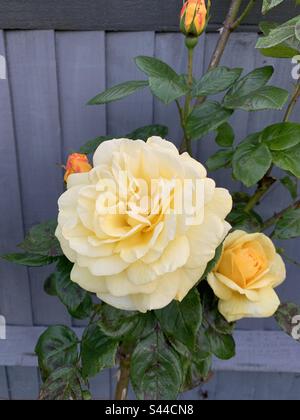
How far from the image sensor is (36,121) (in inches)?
43.4

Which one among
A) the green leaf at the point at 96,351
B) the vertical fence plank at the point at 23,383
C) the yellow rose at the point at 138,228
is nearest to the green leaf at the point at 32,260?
the green leaf at the point at 96,351

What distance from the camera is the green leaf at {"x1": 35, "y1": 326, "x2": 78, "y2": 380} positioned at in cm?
95

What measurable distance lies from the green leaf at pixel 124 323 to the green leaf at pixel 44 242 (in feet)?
0.48

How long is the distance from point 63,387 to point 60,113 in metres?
0.61

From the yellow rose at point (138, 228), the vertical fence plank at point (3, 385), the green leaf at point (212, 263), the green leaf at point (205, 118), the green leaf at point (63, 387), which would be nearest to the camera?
the yellow rose at point (138, 228)

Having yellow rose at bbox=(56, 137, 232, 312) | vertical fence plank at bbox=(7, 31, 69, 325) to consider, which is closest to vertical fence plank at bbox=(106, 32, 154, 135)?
vertical fence plank at bbox=(7, 31, 69, 325)

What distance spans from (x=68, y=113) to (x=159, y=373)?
2.06ft

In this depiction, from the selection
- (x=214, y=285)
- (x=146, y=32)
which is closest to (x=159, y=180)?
(x=214, y=285)

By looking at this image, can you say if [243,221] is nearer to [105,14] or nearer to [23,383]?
[105,14]

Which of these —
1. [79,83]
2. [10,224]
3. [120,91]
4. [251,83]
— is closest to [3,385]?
[10,224]

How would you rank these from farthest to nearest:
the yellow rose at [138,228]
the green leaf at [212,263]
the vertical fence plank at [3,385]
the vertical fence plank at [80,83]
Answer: the vertical fence plank at [3,385], the vertical fence plank at [80,83], the green leaf at [212,263], the yellow rose at [138,228]

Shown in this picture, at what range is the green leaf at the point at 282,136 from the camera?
779 millimetres

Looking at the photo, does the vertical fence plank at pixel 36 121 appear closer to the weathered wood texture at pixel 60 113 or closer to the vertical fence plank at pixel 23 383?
the weathered wood texture at pixel 60 113
